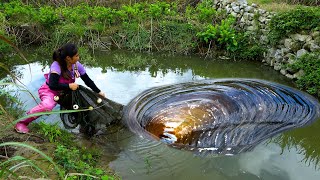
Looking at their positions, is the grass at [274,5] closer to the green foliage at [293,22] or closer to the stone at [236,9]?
the stone at [236,9]

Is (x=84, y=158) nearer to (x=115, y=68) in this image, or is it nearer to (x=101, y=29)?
(x=115, y=68)

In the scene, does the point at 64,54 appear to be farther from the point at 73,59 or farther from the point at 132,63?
the point at 132,63

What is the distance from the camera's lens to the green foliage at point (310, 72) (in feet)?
19.6

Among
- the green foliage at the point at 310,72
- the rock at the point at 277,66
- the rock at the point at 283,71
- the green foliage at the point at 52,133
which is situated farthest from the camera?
the rock at the point at 277,66

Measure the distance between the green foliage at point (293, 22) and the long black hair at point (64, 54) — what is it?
4715mm

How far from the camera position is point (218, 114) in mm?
5105

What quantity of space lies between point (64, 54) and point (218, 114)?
2.48 m

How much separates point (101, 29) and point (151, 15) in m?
1.41

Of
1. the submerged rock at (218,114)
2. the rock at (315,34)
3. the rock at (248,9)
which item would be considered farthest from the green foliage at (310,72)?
the rock at (248,9)

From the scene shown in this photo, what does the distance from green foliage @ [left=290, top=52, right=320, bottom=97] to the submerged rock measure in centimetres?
23

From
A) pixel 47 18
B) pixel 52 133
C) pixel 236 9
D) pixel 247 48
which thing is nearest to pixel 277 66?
pixel 247 48

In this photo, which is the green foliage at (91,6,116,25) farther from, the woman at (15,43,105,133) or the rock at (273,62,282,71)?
the woman at (15,43,105,133)

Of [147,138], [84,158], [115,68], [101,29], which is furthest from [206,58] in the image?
[84,158]

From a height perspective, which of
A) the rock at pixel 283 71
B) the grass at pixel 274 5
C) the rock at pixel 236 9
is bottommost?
the rock at pixel 283 71
